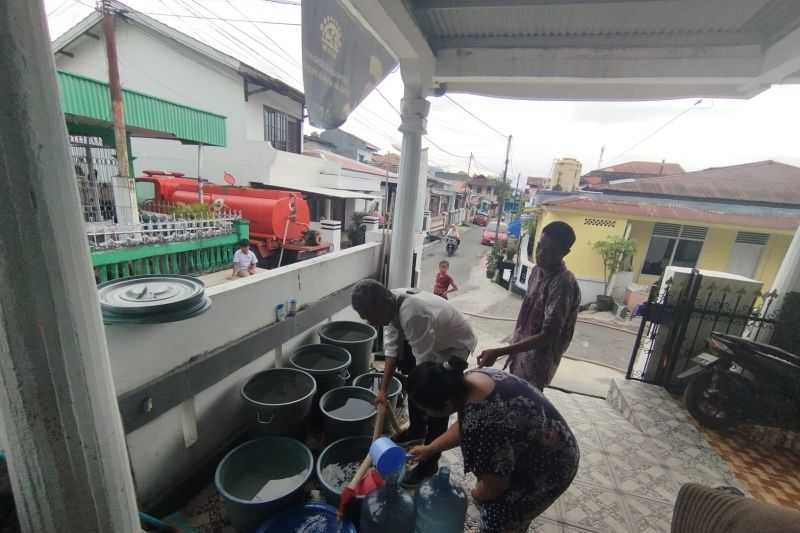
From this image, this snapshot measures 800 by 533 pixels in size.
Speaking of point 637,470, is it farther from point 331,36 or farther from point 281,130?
point 281,130

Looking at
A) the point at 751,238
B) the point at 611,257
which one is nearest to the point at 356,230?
the point at 611,257

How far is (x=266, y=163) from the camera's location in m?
11.5

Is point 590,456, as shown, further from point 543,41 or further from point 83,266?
point 543,41

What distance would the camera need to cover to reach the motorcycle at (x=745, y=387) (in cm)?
328


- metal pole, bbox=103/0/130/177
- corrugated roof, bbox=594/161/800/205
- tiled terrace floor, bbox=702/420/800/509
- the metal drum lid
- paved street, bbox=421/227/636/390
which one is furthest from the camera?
corrugated roof, bbox=594/161/800/205

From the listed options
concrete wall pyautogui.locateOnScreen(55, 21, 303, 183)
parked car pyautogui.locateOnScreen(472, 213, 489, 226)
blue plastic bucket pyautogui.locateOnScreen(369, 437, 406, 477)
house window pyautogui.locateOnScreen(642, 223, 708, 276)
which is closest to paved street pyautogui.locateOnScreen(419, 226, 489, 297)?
house window pyautogui.locateOnScreen(642, 223, 708, 276)

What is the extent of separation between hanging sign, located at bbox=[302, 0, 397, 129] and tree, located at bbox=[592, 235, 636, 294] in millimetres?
10536

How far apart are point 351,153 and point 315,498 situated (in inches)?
1161

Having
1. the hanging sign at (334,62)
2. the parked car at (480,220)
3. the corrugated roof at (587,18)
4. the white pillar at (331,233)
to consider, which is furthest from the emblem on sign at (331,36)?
the parked car at (480,220)

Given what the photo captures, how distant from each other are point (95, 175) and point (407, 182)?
8563mm

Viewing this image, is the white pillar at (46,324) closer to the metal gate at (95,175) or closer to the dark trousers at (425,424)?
the dark trousers at (425,424)

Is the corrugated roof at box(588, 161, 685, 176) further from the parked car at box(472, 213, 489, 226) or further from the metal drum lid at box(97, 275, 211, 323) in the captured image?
the metal drum lid at box(97, 275, 211, 323)

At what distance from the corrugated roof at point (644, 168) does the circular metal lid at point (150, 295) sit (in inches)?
1123

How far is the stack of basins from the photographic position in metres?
2.09
